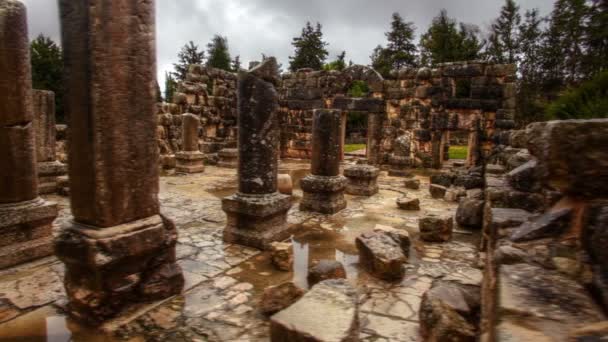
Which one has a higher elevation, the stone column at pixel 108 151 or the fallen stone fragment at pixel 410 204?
the stone column at pixel 108 151

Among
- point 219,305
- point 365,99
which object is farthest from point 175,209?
point 365,99

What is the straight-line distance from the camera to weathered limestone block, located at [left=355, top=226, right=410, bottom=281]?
399cm

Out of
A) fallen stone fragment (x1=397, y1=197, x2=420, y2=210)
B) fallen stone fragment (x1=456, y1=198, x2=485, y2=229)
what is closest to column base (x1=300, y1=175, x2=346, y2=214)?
fallen stone fragment (x1=397, y1=197, x2=420, y2=210)

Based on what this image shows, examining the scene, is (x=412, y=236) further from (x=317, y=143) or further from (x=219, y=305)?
(x=219, y=305)

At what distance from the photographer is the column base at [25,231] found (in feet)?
13.7

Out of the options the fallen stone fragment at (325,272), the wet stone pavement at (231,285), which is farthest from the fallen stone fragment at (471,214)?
the fallen stone fragment at (325,272)

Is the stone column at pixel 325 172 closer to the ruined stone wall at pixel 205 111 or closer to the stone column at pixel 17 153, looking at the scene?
the stone column at pixel 17 153

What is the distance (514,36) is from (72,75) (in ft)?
107

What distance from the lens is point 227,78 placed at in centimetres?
1614

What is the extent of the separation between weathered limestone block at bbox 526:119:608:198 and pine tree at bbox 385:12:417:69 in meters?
32.0

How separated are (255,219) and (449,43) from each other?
27463 millimetres

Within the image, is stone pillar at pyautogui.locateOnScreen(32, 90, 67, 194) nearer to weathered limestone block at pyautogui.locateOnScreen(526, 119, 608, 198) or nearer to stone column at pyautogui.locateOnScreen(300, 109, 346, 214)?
stone column at pyautogui.locateOnScreen(300, 109, 346, 214)

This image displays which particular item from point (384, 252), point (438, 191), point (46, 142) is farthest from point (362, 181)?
point (46, 142)

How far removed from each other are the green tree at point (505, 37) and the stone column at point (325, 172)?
80.3ft
